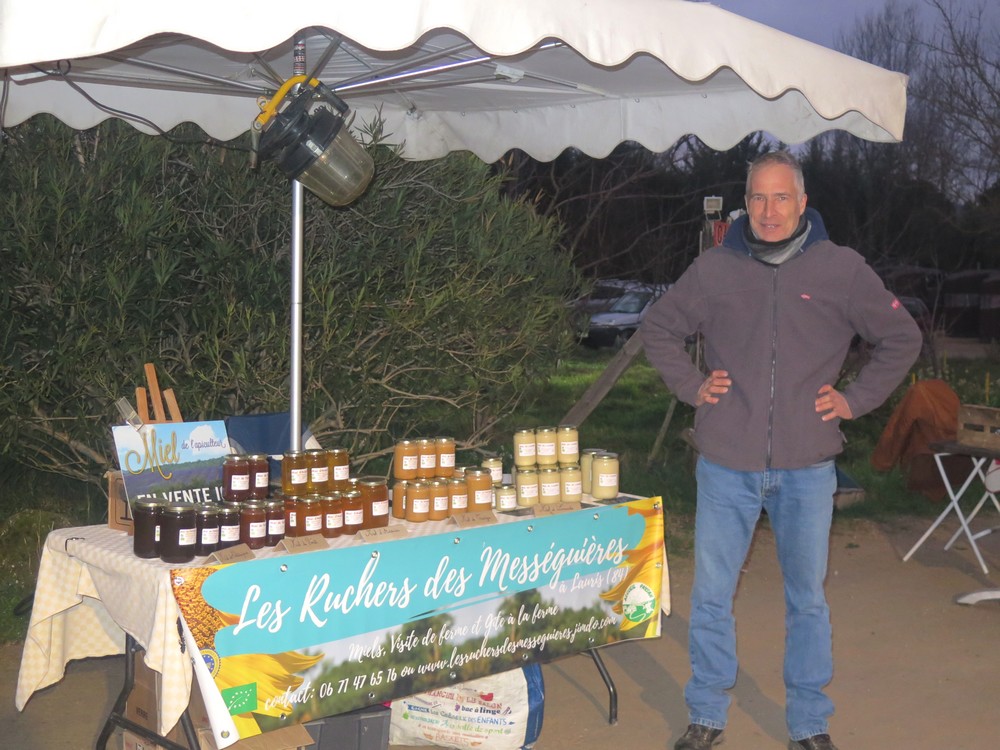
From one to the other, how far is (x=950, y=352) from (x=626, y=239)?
1282 centimetres

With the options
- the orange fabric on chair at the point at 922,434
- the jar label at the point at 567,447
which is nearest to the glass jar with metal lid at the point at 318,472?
the jar label at the point at 567,447

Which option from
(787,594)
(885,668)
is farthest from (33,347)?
(885,668)

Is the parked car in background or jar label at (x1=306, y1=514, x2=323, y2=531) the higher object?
the parked car in background

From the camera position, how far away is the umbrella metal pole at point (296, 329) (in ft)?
13.1

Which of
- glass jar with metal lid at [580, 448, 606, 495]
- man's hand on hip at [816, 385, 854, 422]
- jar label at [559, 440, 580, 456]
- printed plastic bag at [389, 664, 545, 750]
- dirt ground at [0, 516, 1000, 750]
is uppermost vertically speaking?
man's hand on hip at [816, 385, 854, 422]

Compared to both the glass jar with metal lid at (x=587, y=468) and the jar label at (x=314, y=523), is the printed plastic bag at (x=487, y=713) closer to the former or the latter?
the glass jar with metal lid at (x=587, y=468)

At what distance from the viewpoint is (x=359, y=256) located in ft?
19.1

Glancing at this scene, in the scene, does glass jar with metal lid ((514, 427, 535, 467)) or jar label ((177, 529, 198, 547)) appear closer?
jar label ((177, 529, 198, 547))

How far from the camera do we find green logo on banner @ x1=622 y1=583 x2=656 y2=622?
4133 mm

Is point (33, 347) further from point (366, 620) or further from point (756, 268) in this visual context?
point (756, 268)

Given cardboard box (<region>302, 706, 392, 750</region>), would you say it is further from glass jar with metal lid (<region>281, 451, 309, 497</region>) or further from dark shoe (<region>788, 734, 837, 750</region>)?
dark shoe (<region>788, 734, 837, 750</region>)

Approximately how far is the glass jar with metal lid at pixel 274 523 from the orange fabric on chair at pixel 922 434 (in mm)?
4840

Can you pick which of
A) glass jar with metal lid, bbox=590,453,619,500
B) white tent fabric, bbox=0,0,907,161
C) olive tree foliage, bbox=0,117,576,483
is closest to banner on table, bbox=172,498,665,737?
glass jar with metal lid, bbox=590,453,619,500

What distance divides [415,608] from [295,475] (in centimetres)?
58
